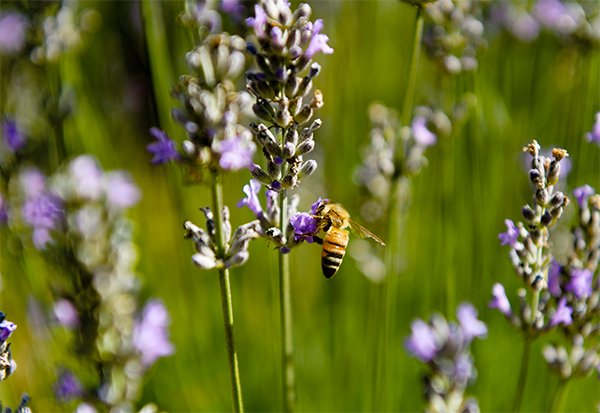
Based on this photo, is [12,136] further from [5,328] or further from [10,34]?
[5,328]

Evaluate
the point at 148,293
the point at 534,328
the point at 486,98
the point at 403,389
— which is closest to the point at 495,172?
the point at 486,98

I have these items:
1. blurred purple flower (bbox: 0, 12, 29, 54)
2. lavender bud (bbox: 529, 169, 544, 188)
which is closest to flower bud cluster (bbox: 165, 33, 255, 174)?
lavender bud (bbox: 529, 169, 544, 188)

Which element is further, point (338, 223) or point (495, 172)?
point (495, 172)

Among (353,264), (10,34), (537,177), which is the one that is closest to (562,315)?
(537,177)

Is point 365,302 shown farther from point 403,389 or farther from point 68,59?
point 68,59

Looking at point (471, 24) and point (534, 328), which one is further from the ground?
point (471, 24)

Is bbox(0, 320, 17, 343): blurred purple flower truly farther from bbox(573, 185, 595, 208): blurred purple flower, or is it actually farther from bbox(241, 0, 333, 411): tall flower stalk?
bbox(573, 185, 595, 208): blurred purple flower
